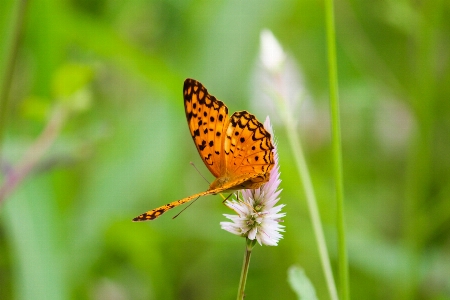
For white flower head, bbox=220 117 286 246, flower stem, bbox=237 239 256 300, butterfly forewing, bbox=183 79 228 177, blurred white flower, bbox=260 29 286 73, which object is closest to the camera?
flower stem, bbox=237 239 256 300

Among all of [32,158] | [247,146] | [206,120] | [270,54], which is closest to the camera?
[247,146]

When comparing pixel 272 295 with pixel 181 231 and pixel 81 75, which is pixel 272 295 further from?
pixel 81 75

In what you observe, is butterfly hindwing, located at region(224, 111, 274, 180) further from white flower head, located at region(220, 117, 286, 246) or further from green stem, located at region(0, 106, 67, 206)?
green stem, located at region(0, 106, 67, 206)

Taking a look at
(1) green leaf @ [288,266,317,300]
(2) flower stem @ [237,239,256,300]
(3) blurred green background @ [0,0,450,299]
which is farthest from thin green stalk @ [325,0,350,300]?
(3) blurred green background @ [0,0,450,299]

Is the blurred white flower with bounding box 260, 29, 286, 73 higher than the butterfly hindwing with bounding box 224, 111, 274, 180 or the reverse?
higher

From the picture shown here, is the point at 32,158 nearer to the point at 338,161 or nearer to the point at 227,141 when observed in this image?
the point at 227,141

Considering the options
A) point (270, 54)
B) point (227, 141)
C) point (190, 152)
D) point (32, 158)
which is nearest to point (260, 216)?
point (227, 141)

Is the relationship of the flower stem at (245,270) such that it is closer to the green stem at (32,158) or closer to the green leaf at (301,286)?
the green leaf at (301,286)

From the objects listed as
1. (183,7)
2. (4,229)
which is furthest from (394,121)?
(4,229)
